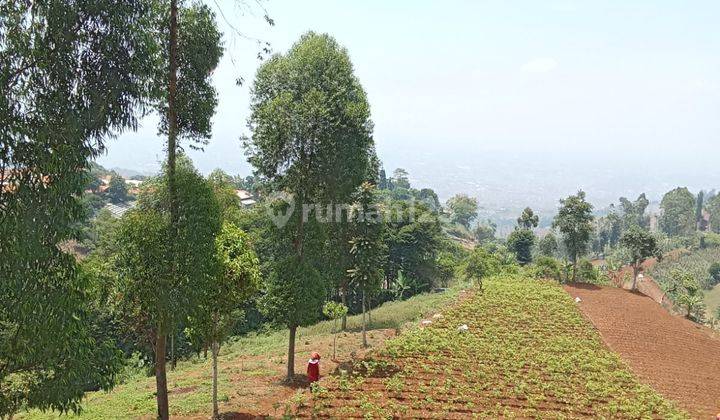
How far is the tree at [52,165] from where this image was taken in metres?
8.02

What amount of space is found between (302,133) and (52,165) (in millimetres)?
12704

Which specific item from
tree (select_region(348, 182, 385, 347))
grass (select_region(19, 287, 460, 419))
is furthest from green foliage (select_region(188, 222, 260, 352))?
tree (select_region(348, 182, 385, 347))

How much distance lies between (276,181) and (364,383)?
9.47m

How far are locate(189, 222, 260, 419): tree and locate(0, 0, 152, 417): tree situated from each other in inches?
199

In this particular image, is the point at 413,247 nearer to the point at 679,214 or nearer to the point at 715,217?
the point at 679,214

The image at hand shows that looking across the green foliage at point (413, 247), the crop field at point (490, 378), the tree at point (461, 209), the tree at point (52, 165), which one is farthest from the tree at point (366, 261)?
the tree at point (461, 209)

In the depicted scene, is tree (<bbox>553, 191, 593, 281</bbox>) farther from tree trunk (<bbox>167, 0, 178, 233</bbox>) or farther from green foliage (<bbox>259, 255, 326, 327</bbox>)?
tree trunk (<bbox>167, 0, 178, 233</bbox>)

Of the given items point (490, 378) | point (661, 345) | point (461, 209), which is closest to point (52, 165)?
point (490, 378)

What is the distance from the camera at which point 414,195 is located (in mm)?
175500

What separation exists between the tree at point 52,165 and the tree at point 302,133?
33.1 feet

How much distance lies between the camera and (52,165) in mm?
8078

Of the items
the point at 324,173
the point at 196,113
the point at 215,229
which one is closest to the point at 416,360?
the point at 324,173

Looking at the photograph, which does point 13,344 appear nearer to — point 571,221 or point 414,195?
point 571,221

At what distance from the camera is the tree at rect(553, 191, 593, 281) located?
48.8m
